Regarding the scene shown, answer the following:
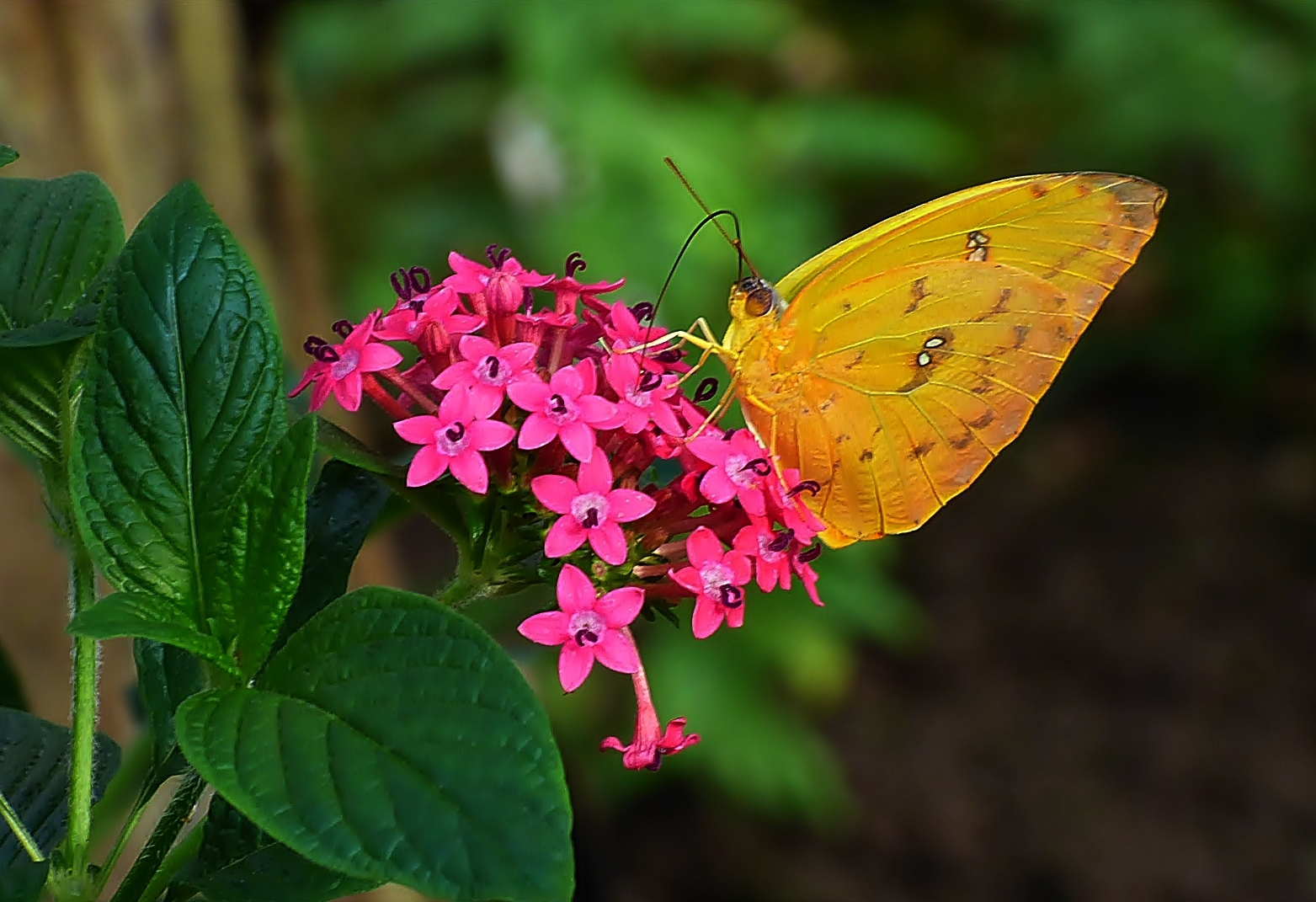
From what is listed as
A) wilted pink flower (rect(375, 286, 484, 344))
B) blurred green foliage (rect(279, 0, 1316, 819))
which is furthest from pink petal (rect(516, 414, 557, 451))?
blurred green foliage (rect(279, 0, 1316, 819))

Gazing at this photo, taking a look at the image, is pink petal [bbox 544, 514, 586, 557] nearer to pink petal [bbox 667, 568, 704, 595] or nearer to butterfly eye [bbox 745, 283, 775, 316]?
pink petal [bbox 667, 568, 704, 595]

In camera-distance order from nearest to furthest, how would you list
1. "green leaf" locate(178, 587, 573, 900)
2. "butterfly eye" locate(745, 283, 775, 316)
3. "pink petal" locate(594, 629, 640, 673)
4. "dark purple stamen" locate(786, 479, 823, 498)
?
"green leaf" locate(178, 587, 573, 900)
"pink petal" locate(594, 629, 640, 673)
"dark purple stamen" locate(786, 479, 823, 498)
"butterfly eye" locate(745, 283, 775, 316)

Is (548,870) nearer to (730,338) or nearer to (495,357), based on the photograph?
(495,357)

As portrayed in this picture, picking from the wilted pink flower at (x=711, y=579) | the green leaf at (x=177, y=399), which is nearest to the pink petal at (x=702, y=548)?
the wilted pink flower at (x=711, y=579)

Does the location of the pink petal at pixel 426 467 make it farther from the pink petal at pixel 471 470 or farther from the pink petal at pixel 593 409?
the pink petal at pixel 593 409

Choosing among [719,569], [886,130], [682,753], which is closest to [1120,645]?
[682,753]

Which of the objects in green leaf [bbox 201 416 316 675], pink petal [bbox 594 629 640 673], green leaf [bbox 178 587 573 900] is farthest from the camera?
pink petal [bbox 594 629 640 673]
